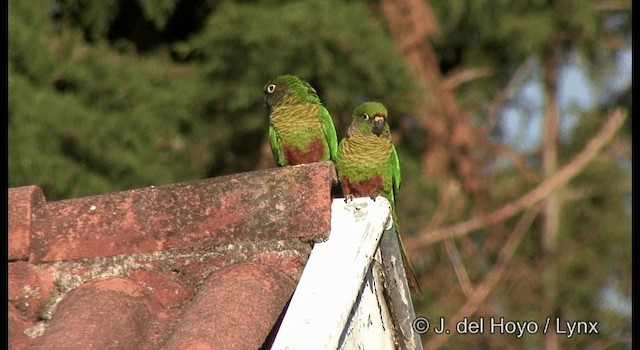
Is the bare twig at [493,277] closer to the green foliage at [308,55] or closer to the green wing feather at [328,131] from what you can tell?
the green foliage at [308,55]

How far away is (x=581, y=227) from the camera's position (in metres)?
11.8

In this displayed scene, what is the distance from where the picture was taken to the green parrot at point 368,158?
5305mm

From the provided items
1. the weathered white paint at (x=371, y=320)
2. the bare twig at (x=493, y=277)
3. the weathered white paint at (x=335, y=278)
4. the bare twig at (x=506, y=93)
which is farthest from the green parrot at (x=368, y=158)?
the bare twig at (x=506, y=93)

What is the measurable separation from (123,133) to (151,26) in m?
1.97

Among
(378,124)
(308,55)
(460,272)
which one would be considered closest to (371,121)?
(378,124)

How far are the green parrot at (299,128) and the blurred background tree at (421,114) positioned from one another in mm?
3377

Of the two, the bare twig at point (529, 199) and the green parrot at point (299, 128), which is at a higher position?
the green parrot at point (299, 128)

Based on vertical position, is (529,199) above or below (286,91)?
below

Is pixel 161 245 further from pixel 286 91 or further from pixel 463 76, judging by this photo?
pixel 463 76

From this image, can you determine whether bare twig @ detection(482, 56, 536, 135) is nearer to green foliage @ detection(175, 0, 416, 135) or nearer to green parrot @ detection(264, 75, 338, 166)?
green foliage @ detection(175, 0, 416, 135)

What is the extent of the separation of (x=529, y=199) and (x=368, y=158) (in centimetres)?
534

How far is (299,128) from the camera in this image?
5.50m

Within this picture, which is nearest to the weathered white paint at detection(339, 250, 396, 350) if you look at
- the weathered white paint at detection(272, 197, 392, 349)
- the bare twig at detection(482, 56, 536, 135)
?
the weathered white paint at detection(272, 197, 392, 349)
